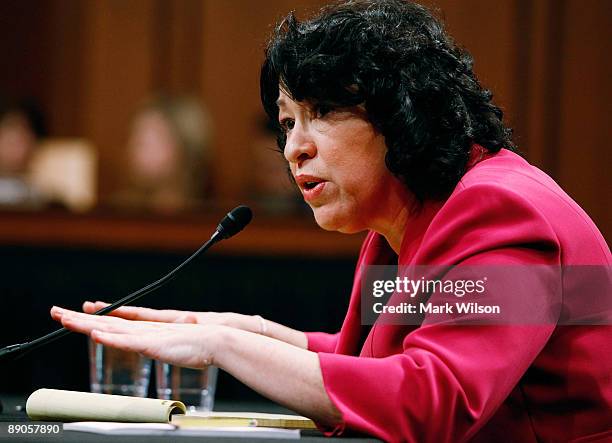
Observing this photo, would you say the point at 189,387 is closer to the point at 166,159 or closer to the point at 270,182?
the point at 270,182

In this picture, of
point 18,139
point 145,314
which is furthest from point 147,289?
point 18,139

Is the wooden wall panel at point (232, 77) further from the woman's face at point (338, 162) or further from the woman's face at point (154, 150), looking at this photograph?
the woman's face at point (338, 162)

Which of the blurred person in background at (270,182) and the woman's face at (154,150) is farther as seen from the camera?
the woman's face at (154,150)

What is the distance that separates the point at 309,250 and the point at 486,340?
2.30m

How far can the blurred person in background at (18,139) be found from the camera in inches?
228

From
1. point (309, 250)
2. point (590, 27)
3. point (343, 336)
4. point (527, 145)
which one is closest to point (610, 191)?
point (527, 145)

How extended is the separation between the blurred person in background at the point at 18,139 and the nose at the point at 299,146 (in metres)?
3.97

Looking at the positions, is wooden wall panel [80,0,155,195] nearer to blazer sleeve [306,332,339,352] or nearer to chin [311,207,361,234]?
blazer sleeve [306,332,339,352]

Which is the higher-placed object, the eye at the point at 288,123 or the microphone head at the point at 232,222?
the eye at the point at 288,123

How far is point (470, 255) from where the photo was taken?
1445 millimetres

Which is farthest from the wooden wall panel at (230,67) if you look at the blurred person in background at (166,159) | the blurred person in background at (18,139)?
the blurred person in background at (18,139)

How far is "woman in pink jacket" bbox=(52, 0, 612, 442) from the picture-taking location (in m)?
1.36

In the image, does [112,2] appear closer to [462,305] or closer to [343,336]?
[343,336]

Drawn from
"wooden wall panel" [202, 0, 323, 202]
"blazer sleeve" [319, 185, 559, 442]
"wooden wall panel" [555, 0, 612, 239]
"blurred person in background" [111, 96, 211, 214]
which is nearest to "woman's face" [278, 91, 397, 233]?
"blazer sleeve" [319, 185, 559, 442]
